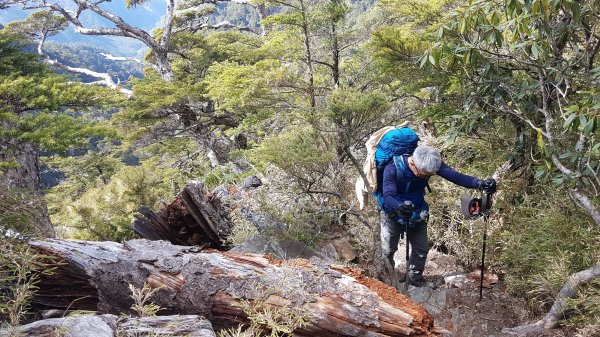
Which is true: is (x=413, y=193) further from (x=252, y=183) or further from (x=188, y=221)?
(x=252, y=183)

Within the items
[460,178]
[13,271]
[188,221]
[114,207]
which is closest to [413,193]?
[460,178]

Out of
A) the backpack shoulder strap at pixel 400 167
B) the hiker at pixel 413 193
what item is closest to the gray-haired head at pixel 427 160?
the hiker at pixel 413 193

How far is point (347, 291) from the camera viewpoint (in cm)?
290

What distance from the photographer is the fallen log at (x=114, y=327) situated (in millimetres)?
1933

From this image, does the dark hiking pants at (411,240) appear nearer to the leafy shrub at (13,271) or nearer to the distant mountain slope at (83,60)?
the leafy shrub at (13,271)

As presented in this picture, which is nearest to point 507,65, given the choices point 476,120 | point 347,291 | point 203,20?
point 476,120

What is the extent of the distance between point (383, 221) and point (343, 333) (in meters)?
2.09

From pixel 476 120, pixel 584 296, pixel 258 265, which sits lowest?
pixel 584 296

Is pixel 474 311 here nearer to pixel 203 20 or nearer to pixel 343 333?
pixel 343 333

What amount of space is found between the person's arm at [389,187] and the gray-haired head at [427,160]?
261 mm

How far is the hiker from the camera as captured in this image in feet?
12.9

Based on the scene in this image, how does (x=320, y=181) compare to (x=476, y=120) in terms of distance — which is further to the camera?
(x=320, y=181)

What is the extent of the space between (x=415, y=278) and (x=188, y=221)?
2952mm

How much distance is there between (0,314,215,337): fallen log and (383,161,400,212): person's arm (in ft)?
7.79
